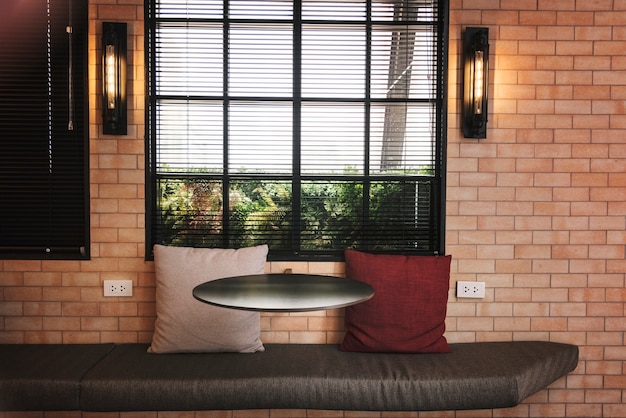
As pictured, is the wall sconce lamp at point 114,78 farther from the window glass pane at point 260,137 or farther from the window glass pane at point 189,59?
the window glass pane at point 260,137

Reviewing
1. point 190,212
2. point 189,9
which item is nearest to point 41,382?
point 190,212

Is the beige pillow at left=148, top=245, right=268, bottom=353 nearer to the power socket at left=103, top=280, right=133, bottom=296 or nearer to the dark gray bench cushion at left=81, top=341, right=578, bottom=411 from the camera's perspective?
the dark gray bench cushion at left=81, top=341, right=578, bottom=411

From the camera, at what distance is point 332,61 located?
299cm

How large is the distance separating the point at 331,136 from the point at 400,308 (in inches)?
44.5

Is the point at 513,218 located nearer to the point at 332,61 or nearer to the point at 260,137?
the point at 332,61

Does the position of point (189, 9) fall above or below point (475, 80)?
above

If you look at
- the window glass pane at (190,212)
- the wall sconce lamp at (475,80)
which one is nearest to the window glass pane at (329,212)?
the window glass pane at (190,212)

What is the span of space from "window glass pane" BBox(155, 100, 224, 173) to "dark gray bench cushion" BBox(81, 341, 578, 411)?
1.16 meters

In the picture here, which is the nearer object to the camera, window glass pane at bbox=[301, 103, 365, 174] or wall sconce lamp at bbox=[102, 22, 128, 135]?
wall sconce lamp at bbox=[102, 22, 128, 135]

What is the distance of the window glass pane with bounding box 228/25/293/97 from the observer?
2963 millimetres

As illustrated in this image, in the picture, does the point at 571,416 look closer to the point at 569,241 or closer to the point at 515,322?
the point at 515,322

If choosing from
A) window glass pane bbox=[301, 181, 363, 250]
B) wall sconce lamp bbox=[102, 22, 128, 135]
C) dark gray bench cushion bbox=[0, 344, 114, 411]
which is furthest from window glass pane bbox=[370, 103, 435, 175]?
dark gray bench cushion bbox=[0, 344, 114, 411]

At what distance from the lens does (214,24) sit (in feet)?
9.69

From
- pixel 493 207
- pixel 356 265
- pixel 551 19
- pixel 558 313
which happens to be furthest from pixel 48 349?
pixel 551 19
